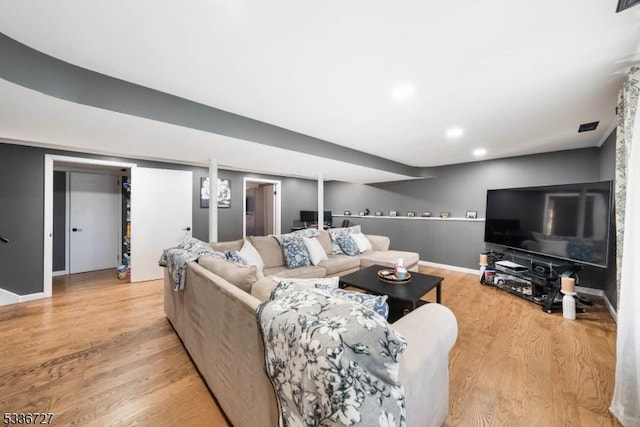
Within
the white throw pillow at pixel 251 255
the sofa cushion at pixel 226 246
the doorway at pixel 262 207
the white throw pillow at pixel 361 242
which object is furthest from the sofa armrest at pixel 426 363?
the doorway at pixel 262 207

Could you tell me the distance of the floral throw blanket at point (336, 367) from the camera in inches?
29.6

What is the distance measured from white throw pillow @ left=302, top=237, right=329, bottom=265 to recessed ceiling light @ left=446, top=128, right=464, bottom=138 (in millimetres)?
2278

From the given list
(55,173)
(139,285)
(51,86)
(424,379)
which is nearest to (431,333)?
Result: (424,379)

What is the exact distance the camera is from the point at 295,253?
3.41m

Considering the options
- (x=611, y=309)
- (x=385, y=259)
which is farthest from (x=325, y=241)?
(x=611, y=309)

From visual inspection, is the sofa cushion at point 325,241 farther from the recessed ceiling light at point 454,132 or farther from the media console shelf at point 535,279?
the media console shelf at point 535,279

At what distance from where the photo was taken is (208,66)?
5.62ft

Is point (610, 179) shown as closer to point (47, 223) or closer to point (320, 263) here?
point (320, 263)

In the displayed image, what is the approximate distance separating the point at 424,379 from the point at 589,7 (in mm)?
1932

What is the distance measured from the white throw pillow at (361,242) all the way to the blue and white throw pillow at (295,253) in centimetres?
117

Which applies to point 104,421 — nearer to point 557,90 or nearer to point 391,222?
point 557,90

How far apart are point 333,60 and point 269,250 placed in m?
2.47

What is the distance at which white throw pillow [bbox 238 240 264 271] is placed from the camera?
2.96 m

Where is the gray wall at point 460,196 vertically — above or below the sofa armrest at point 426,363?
above
